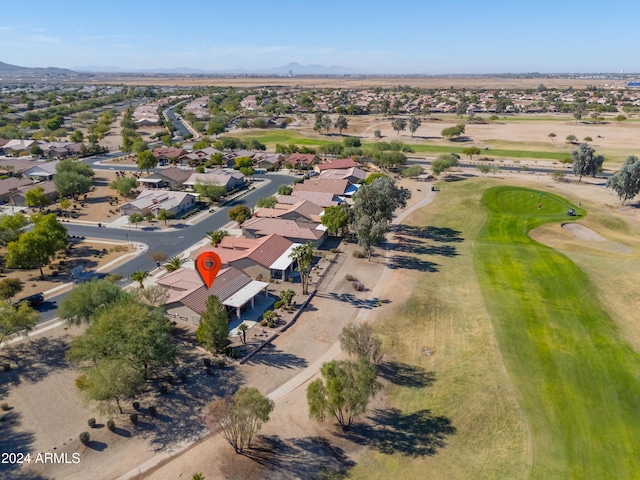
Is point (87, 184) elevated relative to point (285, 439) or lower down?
elevated

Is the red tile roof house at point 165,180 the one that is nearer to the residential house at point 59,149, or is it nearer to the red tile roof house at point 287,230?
the red tile roof house at point 287,230

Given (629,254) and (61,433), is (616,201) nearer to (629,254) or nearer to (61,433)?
(629,254)

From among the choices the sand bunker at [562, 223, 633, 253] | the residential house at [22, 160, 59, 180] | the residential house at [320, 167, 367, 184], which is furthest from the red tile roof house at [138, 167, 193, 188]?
the sand bunker at [562, 223, 633, 253]

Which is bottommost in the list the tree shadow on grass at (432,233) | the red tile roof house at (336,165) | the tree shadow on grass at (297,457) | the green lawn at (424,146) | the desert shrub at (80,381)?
the tree shadow on grass at (297,457)

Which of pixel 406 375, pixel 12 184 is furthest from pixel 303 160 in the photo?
pixel 406 375

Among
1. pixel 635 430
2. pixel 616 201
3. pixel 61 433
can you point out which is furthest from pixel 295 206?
pixel 616 201

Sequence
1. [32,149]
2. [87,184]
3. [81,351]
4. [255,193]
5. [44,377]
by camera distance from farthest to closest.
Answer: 1. [32,149]
2. [255,193]
3. [87,184]
4. [44,377]
5. [81,351]

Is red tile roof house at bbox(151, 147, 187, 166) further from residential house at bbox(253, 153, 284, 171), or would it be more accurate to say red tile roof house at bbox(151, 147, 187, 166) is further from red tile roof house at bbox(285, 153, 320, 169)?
red tile roof house at bbox(285, 153, 320, 169)

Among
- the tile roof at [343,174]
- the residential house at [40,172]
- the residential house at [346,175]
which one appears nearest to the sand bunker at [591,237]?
the residential house at [346,175]

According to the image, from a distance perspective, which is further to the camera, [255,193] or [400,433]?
[255,193]
